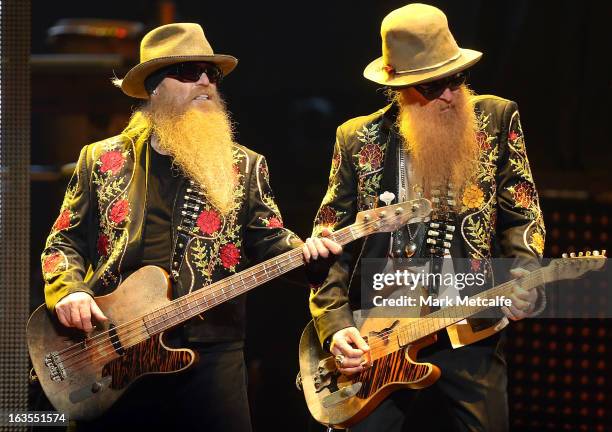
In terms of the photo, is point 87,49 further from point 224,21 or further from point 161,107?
point 161,107

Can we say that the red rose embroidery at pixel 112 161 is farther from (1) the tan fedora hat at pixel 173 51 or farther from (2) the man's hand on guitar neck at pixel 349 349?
(2) the man's hand on guitar neck at pixel 349 349

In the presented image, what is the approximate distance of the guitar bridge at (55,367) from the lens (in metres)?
3.69

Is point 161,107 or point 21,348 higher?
point 161,107

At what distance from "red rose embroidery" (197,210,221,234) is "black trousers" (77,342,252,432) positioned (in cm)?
43

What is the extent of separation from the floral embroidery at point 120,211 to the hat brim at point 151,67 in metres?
0.52

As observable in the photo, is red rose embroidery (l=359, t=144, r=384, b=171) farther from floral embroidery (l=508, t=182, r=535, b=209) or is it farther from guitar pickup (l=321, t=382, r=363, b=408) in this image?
guitar pickup (l=321, t=382, r=363, b=408)

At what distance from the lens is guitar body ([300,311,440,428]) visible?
3.44 m

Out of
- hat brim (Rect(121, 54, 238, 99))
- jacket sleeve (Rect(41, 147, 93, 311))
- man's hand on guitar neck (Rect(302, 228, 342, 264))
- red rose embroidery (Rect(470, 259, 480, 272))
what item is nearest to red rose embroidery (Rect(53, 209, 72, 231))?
jacket sleeve (Rect(41, 147, 93, 311))

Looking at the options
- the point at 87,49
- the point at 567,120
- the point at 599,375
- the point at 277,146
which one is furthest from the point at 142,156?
the point at 599,375

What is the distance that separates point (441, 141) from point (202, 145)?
0.92 m

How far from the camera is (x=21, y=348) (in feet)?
14.2

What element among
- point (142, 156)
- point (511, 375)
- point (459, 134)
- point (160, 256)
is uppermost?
point (459, 134)

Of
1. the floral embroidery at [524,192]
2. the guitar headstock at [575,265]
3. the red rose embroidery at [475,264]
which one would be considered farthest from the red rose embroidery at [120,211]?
the guitar headstock at [575,265]

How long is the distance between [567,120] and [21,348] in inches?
105
